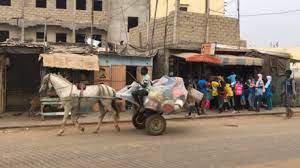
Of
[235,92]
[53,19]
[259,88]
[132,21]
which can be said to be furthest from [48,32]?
[259,88]

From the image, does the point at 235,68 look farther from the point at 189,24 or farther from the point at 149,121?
the point at 149,121

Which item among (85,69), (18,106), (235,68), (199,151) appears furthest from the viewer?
(235,68)

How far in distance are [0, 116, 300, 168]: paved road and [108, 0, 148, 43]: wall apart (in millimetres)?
28652

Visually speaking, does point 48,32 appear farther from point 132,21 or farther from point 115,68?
point 115,68

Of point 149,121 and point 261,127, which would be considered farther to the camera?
point 261,127

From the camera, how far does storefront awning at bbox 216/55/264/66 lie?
20797mm

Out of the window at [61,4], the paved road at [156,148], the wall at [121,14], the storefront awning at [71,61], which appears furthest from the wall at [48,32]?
the paved road at [156,148]

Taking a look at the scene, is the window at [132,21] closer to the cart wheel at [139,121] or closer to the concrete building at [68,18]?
the concrete building at [68,18]

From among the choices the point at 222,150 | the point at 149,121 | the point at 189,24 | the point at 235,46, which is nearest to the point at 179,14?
the point at 189,24

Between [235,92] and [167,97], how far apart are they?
8.93 metres

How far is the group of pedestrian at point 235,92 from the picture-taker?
20469 mm

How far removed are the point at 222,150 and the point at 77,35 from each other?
3304cm

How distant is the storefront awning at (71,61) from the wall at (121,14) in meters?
24.6

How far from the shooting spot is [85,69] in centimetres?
1786
